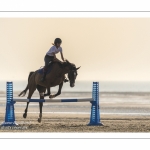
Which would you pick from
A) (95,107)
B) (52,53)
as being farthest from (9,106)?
(95,107)

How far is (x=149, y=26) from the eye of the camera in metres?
43.8

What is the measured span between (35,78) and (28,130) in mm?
2564

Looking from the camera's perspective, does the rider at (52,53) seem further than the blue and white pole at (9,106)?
Yes

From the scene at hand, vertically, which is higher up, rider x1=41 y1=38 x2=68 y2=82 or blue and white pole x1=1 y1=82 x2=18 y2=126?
rider x1=41 y1=38 x2=68 y2=82

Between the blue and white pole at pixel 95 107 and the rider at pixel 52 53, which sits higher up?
the rider at pixel 52 53

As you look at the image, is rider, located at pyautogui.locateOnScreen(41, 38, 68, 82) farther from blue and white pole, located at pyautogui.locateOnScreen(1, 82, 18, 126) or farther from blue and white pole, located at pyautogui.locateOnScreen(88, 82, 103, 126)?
blue and white pole, located at pyautogui.locateOnScreen(1, 82, 18, 126)

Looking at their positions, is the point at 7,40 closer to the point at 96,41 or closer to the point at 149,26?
the point at 96,41

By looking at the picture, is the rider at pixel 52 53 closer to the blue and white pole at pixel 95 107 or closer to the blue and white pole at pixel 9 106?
the blue and white pole at pixel 95 107

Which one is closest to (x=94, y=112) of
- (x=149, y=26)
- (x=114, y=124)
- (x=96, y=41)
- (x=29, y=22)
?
(x=114, y=124)

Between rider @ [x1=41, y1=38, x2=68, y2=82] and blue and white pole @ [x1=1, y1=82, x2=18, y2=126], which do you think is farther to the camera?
rider @ [x1=41, y1=38, x2=68, y2=82]

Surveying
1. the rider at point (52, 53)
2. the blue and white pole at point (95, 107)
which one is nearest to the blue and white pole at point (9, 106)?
the rider at point (52, 53)

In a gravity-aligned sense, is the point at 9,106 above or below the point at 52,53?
below

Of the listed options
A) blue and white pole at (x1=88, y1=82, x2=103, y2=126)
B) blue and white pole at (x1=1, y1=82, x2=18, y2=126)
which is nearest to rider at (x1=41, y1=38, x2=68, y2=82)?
blue and white pole at (x1=88, y1=82, x2=103, y2=126)

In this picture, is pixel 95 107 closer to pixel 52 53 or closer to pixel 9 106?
pixel 52 53
